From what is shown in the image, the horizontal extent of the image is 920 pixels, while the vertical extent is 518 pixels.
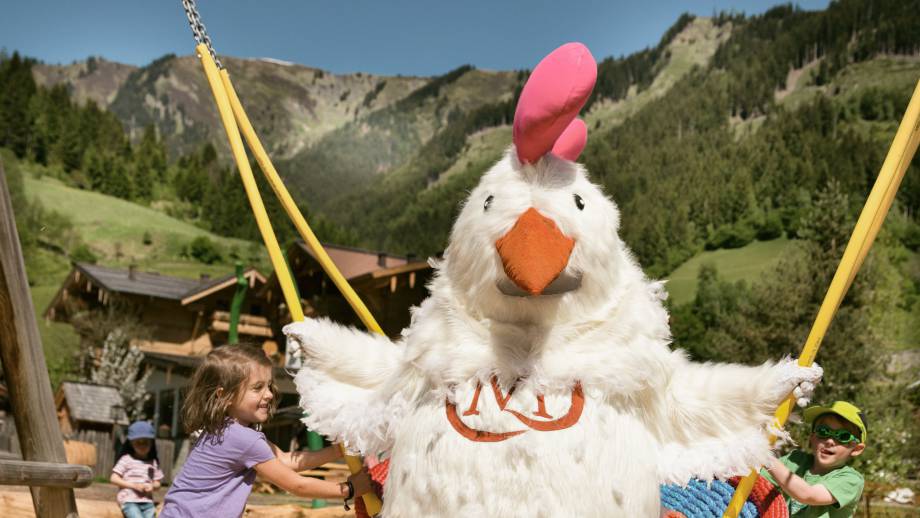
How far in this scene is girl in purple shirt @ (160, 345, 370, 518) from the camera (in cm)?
278

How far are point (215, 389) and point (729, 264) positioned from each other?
65.2 metres

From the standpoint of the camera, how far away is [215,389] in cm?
285

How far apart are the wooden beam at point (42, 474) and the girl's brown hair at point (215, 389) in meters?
0.36

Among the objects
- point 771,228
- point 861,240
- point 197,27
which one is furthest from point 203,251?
point 861,240

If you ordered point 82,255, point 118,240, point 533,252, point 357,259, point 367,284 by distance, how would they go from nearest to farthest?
point 533,252 < point 367,284 < point 357,259 < point 82,255 < point 118,240

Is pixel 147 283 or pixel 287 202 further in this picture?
pixel 147 283

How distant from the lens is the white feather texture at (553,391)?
8.02ft

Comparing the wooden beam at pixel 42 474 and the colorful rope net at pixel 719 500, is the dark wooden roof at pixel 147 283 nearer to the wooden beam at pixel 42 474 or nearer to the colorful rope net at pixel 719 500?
the wooden beam at pixel 42 474

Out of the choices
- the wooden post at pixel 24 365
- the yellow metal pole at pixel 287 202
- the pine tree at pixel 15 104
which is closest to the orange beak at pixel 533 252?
the yellow metal pole at pixel 287 202

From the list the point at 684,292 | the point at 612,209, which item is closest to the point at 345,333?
the point at 612,209

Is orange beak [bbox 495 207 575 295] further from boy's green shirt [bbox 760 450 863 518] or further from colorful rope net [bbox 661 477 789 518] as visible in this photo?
boy's green shirt [bbox 760 450 863 518]

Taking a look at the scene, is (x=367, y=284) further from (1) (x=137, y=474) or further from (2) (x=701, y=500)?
(2) (x=701, y=500)

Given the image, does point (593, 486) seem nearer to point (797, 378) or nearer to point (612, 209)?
point (797, 378)

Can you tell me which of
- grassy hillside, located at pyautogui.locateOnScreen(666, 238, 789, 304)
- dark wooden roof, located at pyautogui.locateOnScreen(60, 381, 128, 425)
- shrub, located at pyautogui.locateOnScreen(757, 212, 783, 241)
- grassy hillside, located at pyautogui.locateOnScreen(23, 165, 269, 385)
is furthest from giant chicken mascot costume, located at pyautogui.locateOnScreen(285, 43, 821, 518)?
shrub, located at pyautogui.locateOnScreen(757, 212, 783, 241)
